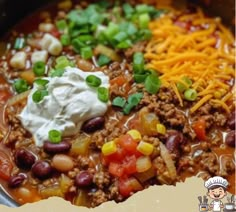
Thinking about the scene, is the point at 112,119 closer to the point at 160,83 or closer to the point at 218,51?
the point at 160,83

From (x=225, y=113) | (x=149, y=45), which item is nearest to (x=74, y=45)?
(x=149, y=45)

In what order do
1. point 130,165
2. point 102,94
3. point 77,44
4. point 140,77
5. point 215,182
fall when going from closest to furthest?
point 215,182 < point 130,165 < point 102,94 < point 140,77 < point 77,44

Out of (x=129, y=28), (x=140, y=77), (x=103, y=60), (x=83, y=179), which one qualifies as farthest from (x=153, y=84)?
(x=83, y=179)

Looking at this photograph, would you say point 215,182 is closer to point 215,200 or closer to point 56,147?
point 215,200

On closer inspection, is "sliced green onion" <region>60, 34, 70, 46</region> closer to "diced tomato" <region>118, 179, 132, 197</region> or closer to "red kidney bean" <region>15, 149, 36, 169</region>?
"red kidney bean" <region>15, 149, 36, 169</region>

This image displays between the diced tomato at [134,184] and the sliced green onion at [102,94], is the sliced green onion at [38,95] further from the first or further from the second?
the diced tomato at [134,184]

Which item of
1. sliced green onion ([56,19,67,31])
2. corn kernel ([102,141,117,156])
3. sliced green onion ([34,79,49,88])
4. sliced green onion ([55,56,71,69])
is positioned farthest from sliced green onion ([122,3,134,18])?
corn kernel ([102,141,117,156])
